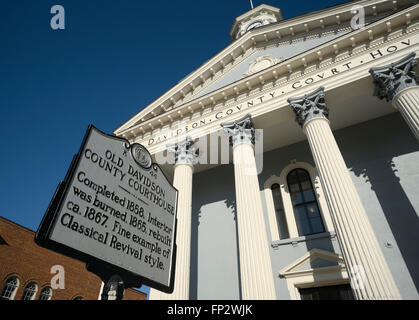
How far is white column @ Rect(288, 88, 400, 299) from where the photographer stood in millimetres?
5719

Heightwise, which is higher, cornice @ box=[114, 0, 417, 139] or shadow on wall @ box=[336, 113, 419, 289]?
cornice @ box=[114, 0, 417, 139]

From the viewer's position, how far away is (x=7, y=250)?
61.8 ft

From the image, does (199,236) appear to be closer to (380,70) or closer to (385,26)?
(380,70)

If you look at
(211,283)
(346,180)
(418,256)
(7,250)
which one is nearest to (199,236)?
(211,283)

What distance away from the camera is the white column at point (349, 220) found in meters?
5.72

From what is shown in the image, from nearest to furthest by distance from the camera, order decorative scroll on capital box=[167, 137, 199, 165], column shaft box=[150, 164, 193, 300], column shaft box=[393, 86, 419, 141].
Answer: column shaft box=[393, 86, 419, 141], column shaft box=[150, 164, 193, 300], decorative scroll on capital box=[167, 137, 199, 165]

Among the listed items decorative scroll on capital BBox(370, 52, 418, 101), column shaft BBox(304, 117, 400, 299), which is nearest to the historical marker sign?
column shaft BBox(304, 117, 400, 299)

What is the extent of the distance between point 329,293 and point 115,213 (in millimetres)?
9216

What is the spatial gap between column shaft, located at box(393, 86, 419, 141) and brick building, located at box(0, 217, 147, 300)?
66.0 ft

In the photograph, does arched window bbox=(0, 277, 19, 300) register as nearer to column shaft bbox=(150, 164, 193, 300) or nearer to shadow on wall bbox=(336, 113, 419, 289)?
column shaft bbox=(150, 164, 193, 300)

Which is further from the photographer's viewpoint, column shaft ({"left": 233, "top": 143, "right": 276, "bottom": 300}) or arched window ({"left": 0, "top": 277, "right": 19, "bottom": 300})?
arched window ({"left": 0, "top": 277, "right": 19, "bottom": 300})

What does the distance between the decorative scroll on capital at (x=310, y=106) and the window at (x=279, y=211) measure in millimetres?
3754
